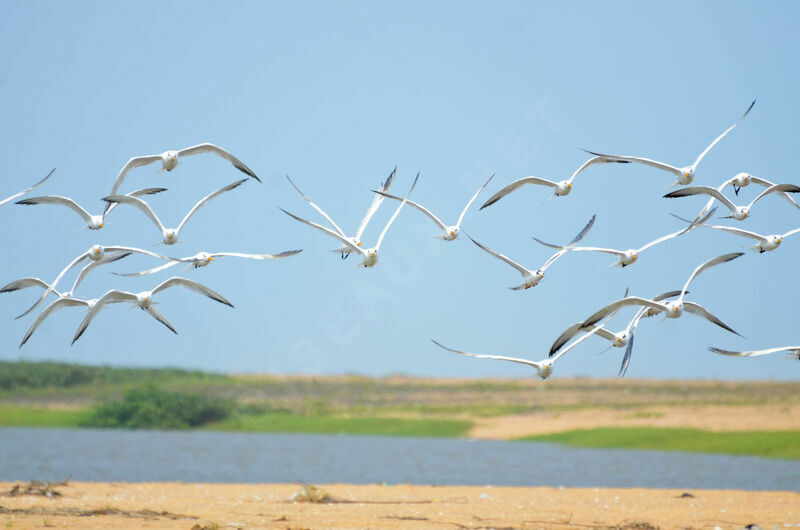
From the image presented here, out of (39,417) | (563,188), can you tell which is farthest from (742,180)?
(39,417)

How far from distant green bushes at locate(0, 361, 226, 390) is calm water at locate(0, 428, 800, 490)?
11.5 meters

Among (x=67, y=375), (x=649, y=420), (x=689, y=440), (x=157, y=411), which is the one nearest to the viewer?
(x=689, y=440)

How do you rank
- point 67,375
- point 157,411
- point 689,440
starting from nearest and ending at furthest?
point 689,440
point 157,411
point 67,375

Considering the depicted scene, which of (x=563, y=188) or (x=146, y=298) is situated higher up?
(x=563, y=188)

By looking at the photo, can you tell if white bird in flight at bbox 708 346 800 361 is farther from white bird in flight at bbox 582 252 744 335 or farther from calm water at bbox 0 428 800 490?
calm water at bbox 0 428 800 490

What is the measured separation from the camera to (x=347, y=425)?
1767 inches

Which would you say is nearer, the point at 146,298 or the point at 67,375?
the point at 146,298

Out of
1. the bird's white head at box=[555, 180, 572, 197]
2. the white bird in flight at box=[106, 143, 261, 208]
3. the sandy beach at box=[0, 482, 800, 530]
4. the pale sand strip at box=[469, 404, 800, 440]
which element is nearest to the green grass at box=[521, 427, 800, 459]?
the pale sand strip at box=[469, 404, 800, 440]

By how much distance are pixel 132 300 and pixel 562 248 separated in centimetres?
632

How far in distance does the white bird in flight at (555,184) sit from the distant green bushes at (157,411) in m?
33.7

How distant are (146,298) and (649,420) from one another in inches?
1295

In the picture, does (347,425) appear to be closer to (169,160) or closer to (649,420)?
(649,420)

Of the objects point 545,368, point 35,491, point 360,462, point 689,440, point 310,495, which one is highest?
point 545,368

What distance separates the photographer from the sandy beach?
15148 mm
